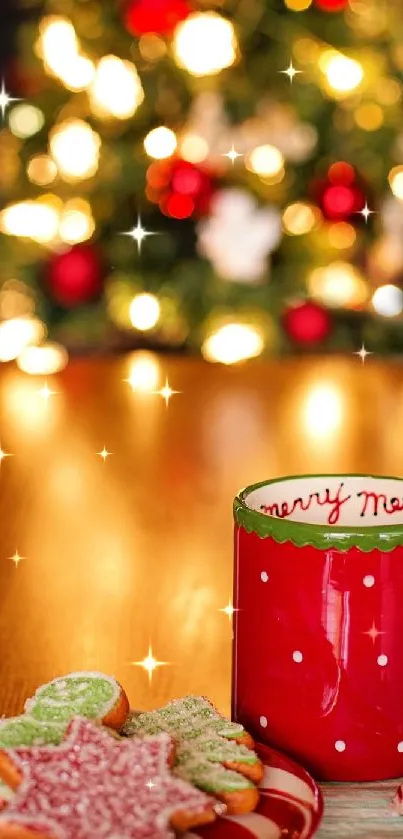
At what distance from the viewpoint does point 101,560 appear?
99 centimetres

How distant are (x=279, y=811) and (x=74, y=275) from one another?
1.99 m

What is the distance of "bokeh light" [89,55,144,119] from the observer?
2279 millimetres

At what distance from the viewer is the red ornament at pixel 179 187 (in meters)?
2.38

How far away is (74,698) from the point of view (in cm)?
60

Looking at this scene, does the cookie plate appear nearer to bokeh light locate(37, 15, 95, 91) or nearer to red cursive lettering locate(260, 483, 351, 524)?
red cursive lettering locate(260, 483, 351, 524)

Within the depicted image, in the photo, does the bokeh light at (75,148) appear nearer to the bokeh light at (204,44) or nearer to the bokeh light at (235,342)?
the bokeh light at (204,44)

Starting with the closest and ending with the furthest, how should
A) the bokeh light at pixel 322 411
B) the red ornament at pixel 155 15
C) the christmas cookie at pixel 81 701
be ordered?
the christmas cookie at pixel 81 701 → the bokeh light at pixel 322 411 → the red ornament at pixel 155 15

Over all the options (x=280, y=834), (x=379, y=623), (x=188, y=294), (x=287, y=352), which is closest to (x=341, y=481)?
(x=379, y=623)

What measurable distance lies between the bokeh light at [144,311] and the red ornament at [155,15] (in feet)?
A: 1.71

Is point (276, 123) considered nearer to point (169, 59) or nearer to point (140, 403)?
point (169, 59)

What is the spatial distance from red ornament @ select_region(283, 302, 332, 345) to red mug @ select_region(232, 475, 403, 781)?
6.34 feet

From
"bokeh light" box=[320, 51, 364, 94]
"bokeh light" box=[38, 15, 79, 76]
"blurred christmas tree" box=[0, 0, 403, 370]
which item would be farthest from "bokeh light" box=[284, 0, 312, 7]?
"bokeh light" box=[38, 15, 79, 76]

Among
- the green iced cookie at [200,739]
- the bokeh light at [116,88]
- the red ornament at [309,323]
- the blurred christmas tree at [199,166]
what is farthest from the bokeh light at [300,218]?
the green iced cookie at [200,739]

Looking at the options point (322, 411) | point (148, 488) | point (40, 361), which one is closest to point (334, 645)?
point (148, 488)
